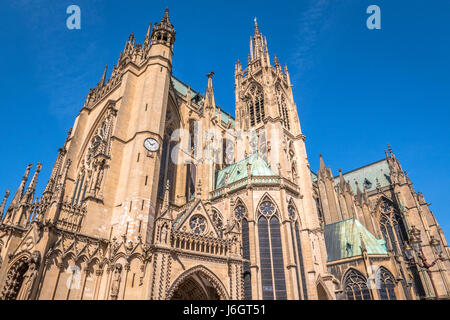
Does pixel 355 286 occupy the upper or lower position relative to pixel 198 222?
lower

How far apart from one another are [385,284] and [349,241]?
5.11 m

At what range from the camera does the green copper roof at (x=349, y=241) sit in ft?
91.5

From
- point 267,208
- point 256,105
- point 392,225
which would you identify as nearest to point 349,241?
point 267,208

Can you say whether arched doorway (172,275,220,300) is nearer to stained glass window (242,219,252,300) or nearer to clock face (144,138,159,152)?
stained glass window (242,219,252,300)

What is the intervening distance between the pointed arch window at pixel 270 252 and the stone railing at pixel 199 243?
176 inches

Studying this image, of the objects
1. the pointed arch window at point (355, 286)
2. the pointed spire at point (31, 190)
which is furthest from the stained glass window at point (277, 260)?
the pointed spire at point (31, 190)

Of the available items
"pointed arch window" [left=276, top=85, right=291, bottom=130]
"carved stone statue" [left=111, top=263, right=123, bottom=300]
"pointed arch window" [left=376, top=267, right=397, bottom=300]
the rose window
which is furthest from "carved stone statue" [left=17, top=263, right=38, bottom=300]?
"pointed arch window" [left=276, top=85, right=291, bottom=130]

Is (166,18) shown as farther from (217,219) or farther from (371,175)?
(371,175)

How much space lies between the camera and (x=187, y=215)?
21250 millimetres

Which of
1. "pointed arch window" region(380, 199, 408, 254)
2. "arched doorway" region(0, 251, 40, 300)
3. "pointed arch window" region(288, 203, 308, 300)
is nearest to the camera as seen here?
"arched doorway" region(0, 251, 40, 300)

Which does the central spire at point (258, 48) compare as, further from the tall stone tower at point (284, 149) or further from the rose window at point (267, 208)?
the rose window at point (267, 208)

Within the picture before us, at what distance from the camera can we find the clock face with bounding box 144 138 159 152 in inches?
873

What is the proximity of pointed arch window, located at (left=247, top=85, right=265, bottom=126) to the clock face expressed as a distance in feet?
61.8

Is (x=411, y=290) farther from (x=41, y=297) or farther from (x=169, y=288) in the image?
(x=41, y=297)
